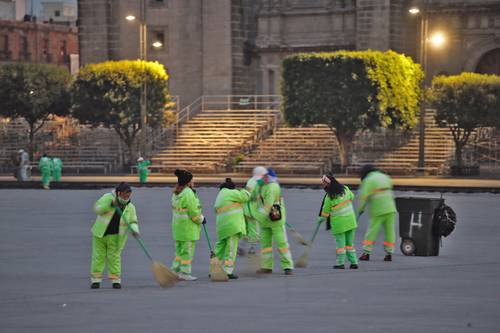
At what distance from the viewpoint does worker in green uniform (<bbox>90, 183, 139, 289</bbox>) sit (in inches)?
620

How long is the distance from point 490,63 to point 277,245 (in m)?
46.3

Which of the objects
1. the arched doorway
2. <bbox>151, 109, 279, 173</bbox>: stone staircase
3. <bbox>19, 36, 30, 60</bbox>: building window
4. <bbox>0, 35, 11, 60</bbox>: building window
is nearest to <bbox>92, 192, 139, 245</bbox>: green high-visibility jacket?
<bbox>151, 109, 279, 173</bbox>: stone staircase

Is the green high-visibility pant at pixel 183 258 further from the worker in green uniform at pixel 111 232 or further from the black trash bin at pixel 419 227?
the black trash bin at pixel 419 227

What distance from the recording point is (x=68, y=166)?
5819 centimetres

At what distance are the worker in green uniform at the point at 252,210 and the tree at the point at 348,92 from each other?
34466 mm

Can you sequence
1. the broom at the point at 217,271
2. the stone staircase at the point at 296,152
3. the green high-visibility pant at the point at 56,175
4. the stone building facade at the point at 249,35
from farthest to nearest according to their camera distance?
the stone building facade at the point at 249,35, the stone staircase at the point at 296,152, the green high-visibility pant at the point at 56,175, the broom at the point at 217,271

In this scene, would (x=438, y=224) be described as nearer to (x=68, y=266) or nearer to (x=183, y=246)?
(x=183, y=246)

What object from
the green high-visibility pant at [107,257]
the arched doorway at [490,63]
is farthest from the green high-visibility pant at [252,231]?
the arched doorway at [490,63]

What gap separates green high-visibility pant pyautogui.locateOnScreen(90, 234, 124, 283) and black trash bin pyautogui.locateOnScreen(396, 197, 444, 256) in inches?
228

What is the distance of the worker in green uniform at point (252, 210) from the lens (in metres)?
17.2

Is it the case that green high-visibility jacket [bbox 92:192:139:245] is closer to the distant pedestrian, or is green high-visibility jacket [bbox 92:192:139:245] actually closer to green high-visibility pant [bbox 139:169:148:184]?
green high-visibility pant [bbox 139:169:148:184]

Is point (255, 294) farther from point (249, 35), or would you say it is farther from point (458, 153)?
point (249, 35)

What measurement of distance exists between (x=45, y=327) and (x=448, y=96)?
41457mm

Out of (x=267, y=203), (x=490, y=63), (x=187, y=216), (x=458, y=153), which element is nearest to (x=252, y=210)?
(x=267, y=203)
